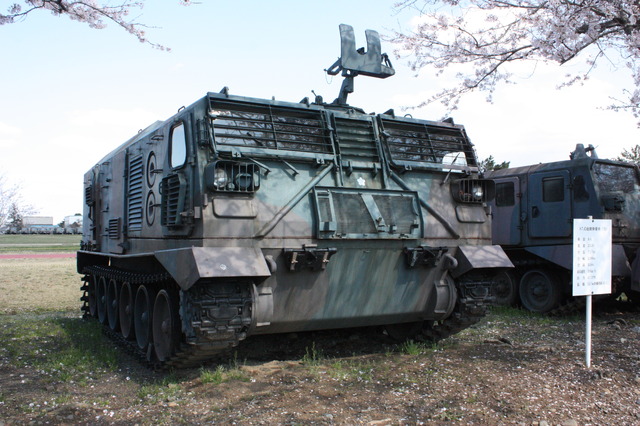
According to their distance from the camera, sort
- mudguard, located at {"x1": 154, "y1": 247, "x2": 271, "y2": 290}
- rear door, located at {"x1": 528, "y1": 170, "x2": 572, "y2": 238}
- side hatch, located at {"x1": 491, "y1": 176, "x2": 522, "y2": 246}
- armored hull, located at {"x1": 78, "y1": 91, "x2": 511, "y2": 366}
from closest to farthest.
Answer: mudguard, located at {"x1": 154, "y1": 247, "x2": 271, "y2": 290} → armored hull, located at {"x1": 78, "y1": 91, "x2": 511, "y2": 366} → rear door, located at {"x1": 528, "y1": 170, "x2": 572, "y2": 238} → side hatch, located at {"x1": 491, "y1": 176, "x2": 522, "y2": 246}

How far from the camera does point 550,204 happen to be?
11.9 metres

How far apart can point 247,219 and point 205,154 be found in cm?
79

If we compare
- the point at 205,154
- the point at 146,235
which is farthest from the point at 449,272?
the point at 146,235

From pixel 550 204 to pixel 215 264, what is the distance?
27.2 ft

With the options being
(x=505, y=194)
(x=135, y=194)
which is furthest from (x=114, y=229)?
(x=505, y=194)

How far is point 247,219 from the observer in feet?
19.9

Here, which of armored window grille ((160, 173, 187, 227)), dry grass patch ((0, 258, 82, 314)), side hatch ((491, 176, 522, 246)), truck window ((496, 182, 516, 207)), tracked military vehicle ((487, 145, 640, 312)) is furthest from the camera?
dry grass patch ((0, 258, 82, 314))

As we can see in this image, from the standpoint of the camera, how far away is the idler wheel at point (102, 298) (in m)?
10.2

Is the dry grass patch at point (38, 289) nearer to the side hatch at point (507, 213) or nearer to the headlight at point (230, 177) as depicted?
the headlight at point (230, 177)

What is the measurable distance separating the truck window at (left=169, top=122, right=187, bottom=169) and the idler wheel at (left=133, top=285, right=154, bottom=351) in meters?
1.68

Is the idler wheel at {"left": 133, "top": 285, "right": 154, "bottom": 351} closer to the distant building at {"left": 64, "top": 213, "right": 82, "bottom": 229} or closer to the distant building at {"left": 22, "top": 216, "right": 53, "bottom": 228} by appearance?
the distant building at {"left": 64, "top": 213, "right": 82, "bottom": 229}

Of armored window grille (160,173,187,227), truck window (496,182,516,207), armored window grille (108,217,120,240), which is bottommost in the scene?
armored window grille (108,217,120,240)

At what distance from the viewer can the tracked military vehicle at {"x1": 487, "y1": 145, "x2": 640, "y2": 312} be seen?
1121cm

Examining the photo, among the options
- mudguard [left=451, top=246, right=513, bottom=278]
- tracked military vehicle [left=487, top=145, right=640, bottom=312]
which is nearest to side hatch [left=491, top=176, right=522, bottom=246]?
tracked military vehicle [left=487, top=145, right=640, bottom=312]
